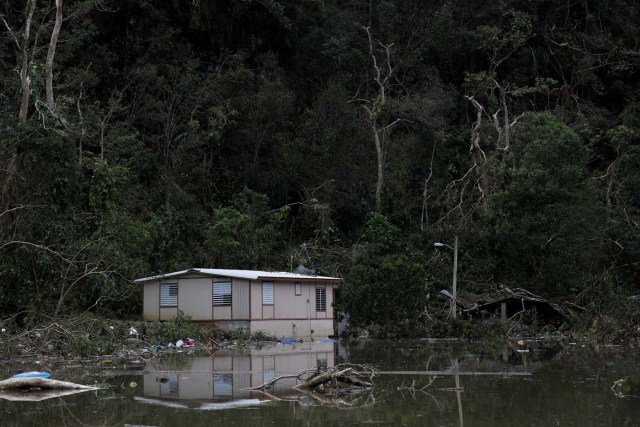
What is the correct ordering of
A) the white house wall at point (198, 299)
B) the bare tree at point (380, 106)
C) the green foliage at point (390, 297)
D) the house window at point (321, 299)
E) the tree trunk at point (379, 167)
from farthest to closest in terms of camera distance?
1. the bare tree at point (380, 106)
2. the tree trunk at point (379, 167)
3. the house window at point (321, 299)
4. the green foliage at point (390, 297)
5. the white house wall at point (198, 299)

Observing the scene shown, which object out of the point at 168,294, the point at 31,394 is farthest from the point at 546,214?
the point at 31,394

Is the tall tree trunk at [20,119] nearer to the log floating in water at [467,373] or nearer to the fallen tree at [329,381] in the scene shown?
the log floating in water at [467,373]

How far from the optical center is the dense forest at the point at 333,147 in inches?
1241

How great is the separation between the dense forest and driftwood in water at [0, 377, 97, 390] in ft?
37.4

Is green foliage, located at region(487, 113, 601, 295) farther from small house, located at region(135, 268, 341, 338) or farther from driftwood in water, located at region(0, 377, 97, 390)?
driftwood in water, located at region(0, 377, 97, 390)

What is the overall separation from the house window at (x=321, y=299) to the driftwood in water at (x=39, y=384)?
65.1ft

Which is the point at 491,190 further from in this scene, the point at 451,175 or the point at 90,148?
the point at 90,148

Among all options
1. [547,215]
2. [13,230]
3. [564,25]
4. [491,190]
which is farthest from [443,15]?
[13,230]

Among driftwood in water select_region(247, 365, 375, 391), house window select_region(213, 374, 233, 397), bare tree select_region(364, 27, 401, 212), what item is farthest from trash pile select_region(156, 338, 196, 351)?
bare tree select_region(364, 27, 401, 212)

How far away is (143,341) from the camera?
26078 millimetres

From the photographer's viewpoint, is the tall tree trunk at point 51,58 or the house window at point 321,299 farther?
the house window at point 321,299

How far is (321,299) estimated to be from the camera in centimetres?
3541

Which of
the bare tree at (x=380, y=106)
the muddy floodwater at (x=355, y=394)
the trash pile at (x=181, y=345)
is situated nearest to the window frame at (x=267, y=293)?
Result: the trash pile at (x=181, y=345)

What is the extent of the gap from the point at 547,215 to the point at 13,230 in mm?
21736
